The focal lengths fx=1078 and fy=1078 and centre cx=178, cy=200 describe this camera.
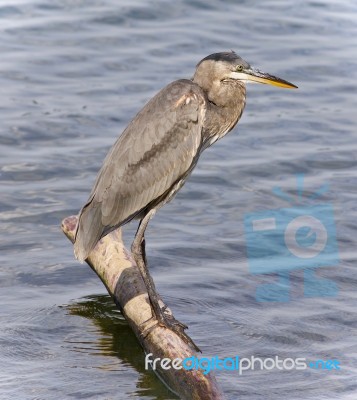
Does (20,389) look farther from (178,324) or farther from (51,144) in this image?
(51,144)

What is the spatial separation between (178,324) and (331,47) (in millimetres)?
8562

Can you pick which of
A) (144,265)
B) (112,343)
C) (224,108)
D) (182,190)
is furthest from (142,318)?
(182,190)

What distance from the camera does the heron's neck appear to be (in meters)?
7.74

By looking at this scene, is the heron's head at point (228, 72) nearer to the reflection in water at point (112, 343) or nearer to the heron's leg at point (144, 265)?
the heron's leg at point (144, 265)

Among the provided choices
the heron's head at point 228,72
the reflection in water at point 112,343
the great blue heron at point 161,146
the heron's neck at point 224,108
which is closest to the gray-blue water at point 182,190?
the reflection in water at point 112,343

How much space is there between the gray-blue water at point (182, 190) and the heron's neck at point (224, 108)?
155cm

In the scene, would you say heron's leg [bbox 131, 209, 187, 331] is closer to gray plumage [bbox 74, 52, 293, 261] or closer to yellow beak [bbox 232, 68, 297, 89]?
gray plumage [bbox 74, 52, 293, 261]

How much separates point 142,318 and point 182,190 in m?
3.72

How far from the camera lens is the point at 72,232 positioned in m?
8.10

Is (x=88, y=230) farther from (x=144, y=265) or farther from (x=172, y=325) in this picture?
(x=172, y=325)

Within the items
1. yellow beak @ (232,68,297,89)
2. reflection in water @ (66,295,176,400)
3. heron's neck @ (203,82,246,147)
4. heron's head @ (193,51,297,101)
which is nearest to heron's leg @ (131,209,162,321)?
reflection in water @ (66,295,176,400)

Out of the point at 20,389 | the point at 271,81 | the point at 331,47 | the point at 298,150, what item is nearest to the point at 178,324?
the point at 20,389

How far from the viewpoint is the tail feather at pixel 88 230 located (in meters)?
7.50

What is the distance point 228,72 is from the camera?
7672mm
